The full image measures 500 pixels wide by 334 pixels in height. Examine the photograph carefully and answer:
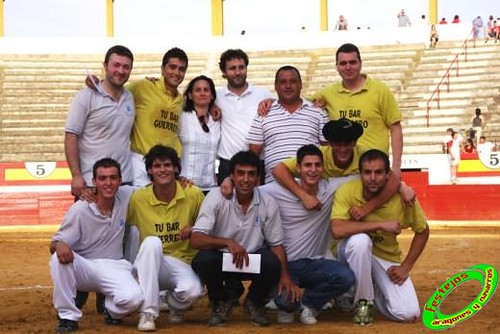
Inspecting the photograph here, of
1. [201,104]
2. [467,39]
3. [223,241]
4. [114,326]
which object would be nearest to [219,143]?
[201,104]

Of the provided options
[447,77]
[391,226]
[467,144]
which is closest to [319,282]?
[391,226]

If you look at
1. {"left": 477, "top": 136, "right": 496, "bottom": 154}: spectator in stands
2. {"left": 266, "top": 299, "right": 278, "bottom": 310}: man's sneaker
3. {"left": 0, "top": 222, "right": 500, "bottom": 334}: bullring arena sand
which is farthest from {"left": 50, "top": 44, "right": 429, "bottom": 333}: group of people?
{"left": 477, "top": 136, "right": 496, "bottom": 154}: spectator in stands

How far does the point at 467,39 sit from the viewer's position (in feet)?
90.0

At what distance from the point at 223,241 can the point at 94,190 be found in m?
0.90

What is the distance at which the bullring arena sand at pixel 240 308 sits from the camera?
5613 millimetres

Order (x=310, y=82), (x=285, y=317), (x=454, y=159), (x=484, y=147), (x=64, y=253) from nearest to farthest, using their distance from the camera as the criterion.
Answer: (x=64, y=253) < (x=285, y=317) < (x=454, y=159) < (x=484, y=147) < (x=310, y=82)

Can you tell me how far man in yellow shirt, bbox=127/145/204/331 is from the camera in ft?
18.6

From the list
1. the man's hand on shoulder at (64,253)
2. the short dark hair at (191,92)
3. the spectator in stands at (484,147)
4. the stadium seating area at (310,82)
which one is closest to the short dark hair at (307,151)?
the short dark hair at (191,92)

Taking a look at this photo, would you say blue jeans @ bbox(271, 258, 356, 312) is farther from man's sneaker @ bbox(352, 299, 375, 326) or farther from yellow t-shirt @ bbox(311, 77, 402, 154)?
yellow t-shirt @ bbox(311, 77, 402, 154)

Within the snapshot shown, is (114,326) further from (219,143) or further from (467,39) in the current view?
(467,39)

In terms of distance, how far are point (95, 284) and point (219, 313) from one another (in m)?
0.80

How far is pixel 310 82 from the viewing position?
26.4 metres

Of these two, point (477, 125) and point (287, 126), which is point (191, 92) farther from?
point (477, 125)

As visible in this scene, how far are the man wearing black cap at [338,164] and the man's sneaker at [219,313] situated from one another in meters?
0.82
